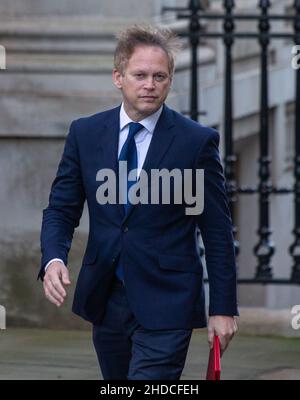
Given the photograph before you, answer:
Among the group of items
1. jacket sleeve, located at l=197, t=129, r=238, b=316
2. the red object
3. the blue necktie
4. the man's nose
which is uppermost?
the man's nose

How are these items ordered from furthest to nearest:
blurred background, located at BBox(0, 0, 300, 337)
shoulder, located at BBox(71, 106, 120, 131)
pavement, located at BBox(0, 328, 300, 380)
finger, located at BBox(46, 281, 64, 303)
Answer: blurred background, located at BBox(0, 0, 300, 337) < pavement, located at BBox(0, 328, 300, 380) < shoulder, located at BBox(71, 106, 120, 131) < finger, located at BBox(46, 281, 64, 303)

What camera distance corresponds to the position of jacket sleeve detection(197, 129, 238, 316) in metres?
5.45

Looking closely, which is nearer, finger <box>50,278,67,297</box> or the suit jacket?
finger <box>50,278,67,297</box>

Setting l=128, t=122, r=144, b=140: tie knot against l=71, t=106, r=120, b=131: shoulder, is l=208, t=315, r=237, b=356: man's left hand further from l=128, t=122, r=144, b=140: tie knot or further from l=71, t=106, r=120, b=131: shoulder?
l=71, t=106, r=120, b=131: shoulder

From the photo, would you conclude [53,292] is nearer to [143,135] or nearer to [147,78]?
[143,135]

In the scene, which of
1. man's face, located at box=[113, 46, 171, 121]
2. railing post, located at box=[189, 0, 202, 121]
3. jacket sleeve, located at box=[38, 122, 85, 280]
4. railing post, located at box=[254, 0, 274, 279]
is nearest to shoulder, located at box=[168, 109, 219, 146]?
man's face, located at box=[113, 46, 171, 121]

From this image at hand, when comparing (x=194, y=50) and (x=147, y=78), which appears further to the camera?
(x=194, y=50)

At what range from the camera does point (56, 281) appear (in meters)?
5.29

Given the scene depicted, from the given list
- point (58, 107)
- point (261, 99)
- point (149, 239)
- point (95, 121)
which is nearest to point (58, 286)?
point (149, 239)

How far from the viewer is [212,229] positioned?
5.48 m

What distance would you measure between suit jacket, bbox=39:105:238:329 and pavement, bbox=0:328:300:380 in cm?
233

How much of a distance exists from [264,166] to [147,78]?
405 cm

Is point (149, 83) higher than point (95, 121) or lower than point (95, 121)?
higher

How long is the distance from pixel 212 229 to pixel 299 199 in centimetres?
391
